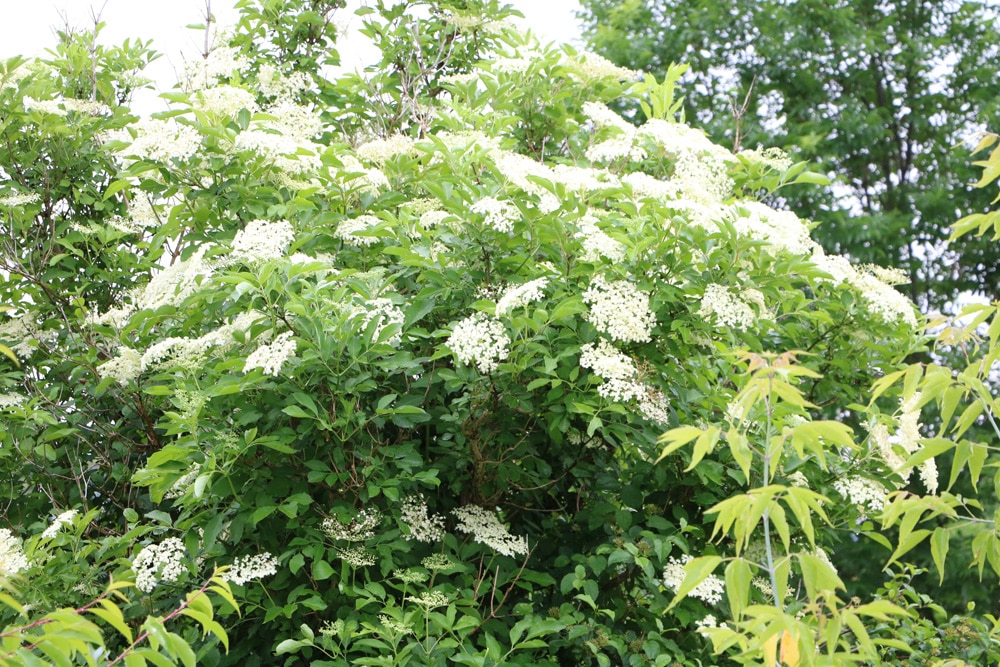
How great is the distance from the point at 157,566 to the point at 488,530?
0.99 m

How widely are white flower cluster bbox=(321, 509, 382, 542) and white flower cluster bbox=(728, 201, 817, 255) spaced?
4.67ft

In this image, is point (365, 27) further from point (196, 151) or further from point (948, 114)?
point (948, 114)

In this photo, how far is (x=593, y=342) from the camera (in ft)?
10.6

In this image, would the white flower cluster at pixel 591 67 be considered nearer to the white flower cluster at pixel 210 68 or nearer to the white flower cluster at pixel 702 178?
the white flower cluster at pixel 702 178

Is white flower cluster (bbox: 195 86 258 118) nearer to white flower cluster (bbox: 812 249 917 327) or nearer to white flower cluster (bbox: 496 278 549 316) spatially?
white flower cluster (bbox: 496 278 549 316)

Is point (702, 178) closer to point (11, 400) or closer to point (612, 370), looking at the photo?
point (612, 370)

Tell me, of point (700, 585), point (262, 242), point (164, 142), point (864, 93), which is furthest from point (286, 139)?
point (864, 93)

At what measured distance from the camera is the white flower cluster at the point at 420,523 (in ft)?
10.5

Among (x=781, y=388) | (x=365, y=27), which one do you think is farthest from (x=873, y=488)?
(x=365, y=27)

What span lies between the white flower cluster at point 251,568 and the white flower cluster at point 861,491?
5.85ft

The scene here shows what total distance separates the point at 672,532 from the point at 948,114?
407 inches

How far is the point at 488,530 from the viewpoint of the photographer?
3.24 meters

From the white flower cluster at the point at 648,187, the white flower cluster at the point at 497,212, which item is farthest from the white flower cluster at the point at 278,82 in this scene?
the white flower cluster at the point at 648,187

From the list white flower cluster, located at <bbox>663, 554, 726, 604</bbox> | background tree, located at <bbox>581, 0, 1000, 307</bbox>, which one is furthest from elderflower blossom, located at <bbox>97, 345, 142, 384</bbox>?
background tree, located at <bbox>581, 0, 1000, 307</bbox>
